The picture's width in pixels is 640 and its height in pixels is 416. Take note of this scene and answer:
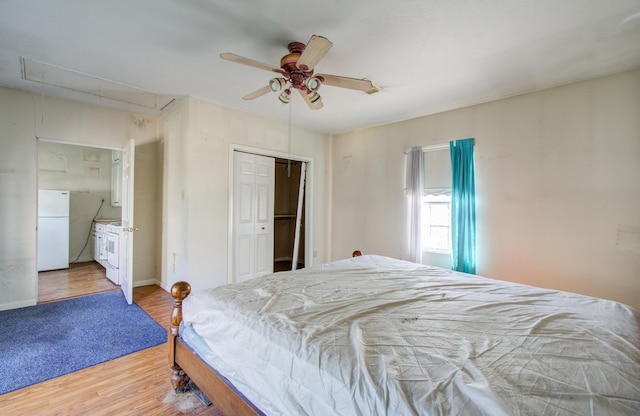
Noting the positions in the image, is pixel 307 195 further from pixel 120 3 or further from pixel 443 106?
pixel 120 3

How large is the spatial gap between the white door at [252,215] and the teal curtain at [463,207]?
8.79 feet

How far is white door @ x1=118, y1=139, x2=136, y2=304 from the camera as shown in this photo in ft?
11.2

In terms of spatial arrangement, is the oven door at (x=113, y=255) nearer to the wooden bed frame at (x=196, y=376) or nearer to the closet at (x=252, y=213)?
the closet at (x=252, y=213)

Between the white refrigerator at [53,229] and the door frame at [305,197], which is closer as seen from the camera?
Result: the door frame at [305,197]

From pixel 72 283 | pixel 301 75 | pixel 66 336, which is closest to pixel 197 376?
pixel 66 336

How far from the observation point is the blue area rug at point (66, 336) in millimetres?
2082

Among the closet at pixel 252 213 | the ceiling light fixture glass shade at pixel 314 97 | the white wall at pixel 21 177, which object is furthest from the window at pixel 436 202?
the white wall at pixel 21 177

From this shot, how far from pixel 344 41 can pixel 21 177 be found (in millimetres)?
4011

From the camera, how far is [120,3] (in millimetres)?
1817

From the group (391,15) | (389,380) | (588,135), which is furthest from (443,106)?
(389,380)

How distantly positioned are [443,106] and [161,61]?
3205 mm

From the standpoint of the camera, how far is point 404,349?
108 centimetres

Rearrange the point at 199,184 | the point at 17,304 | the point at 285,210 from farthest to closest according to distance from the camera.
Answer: the point at 285,210 → the point at 199,184 → the point at 17,304

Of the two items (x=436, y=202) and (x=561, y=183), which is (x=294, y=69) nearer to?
(x=436, y=202)
